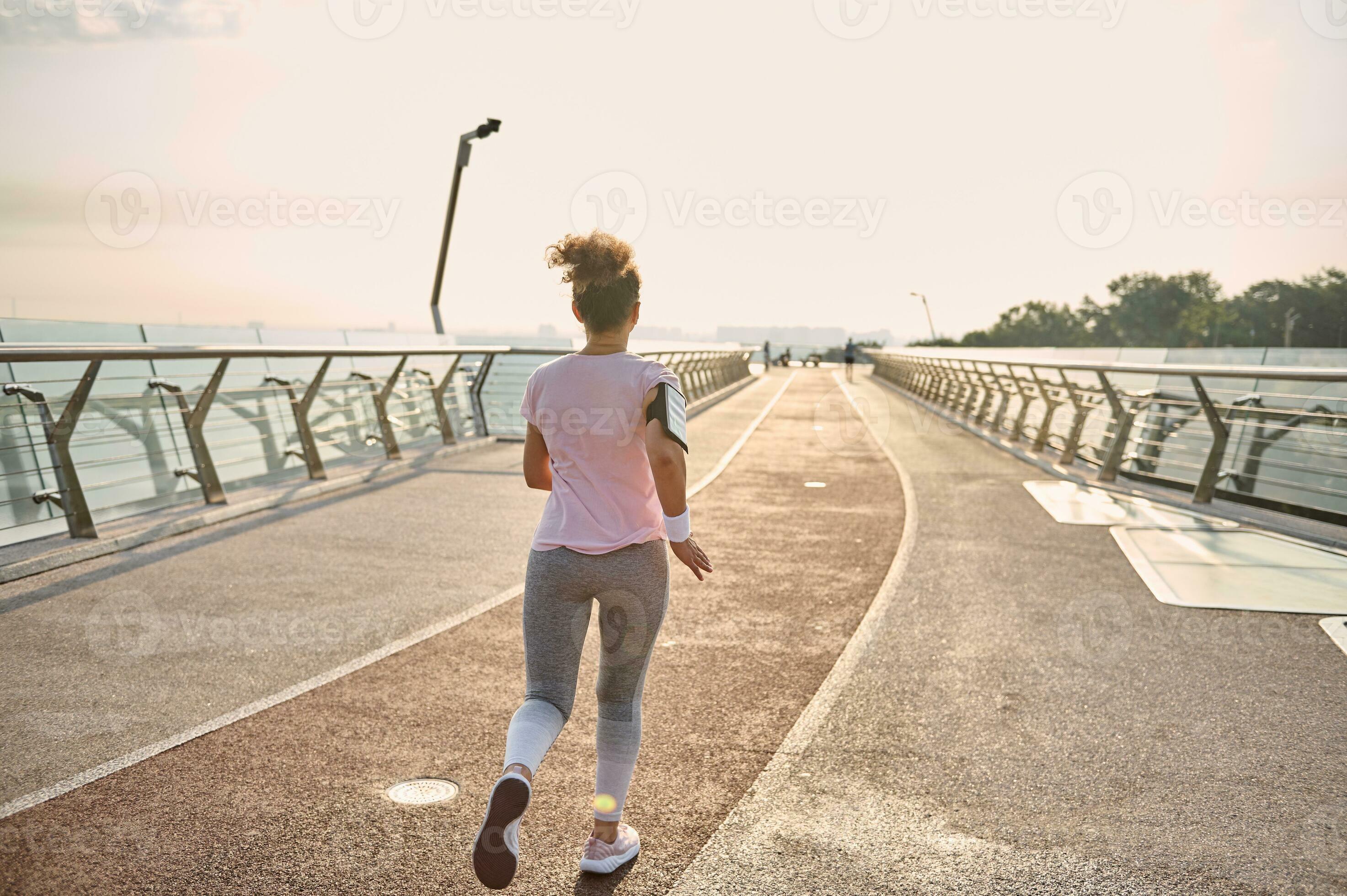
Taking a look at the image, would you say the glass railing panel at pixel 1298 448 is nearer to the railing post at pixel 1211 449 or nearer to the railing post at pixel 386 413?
the railing post at pixel 1211 449

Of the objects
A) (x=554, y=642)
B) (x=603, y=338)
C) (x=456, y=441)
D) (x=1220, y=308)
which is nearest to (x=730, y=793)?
(x=554, y=642)

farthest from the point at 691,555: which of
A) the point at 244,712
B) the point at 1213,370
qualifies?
the point at 1213,370

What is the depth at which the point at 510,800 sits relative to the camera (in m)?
2.35

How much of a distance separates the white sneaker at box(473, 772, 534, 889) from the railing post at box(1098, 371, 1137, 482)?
11.3m

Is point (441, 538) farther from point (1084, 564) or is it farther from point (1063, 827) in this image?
point (1063, 827)

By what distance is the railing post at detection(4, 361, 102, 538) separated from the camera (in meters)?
7.30

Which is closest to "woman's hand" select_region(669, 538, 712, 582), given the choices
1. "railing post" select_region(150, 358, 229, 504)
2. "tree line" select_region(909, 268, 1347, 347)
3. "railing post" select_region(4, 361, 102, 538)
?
"railing post" select_region(4, 361, 102, 538)

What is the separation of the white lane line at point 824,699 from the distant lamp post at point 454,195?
48.4 ft

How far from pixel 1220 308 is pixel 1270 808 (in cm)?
18935

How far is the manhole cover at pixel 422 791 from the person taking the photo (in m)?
3.30

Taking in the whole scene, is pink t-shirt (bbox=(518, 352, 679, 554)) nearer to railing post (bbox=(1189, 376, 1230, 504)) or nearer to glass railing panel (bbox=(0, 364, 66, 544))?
glass railing panel (bbox=(0, 364, 66, 544))

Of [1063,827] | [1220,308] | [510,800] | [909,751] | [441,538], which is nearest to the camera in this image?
[510,800]

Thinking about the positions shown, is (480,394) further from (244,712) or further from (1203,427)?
(244,712)

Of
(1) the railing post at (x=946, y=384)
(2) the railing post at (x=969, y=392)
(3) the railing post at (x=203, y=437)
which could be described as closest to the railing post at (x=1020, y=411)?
(2) the railing post at (x=969, y=392)
